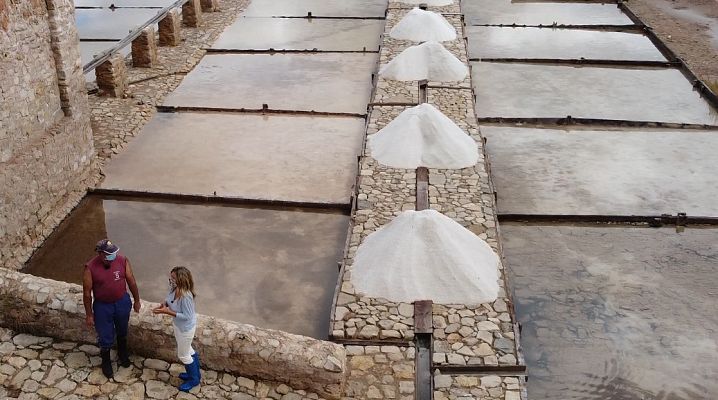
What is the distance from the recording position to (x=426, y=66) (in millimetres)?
14391

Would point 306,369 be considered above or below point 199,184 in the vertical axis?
above

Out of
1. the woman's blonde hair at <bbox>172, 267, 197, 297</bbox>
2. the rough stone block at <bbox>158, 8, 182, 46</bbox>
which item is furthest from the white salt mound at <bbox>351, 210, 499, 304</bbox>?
the rough stone block at <bbox>158, 8, 182, 46</bbox>

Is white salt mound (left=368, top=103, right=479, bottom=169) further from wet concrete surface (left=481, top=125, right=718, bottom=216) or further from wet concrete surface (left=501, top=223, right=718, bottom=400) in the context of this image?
wet concrete surface (left=501, top=223, right=718, bottom=400)

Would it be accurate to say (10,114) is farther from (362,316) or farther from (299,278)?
(362,316)

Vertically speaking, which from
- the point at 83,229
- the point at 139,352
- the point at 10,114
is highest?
the point at 10,114

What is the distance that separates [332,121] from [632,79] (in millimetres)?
7274

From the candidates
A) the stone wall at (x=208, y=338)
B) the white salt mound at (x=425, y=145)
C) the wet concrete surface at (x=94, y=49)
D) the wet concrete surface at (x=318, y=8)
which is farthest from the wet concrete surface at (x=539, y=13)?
the stone wall at (x=208, y=338)

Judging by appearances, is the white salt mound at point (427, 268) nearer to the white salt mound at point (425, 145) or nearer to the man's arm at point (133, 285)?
the man's arm at point (133, 285)

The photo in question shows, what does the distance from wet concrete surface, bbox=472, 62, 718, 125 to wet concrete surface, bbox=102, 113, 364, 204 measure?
340 cm

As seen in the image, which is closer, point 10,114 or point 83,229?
point 10,114

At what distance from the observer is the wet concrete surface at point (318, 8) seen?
68.5ft

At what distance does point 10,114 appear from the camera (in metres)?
8.85

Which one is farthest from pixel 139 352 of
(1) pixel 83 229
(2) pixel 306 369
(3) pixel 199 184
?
(3) pixel 199 184

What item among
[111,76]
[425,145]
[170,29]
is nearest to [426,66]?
[425,145]
